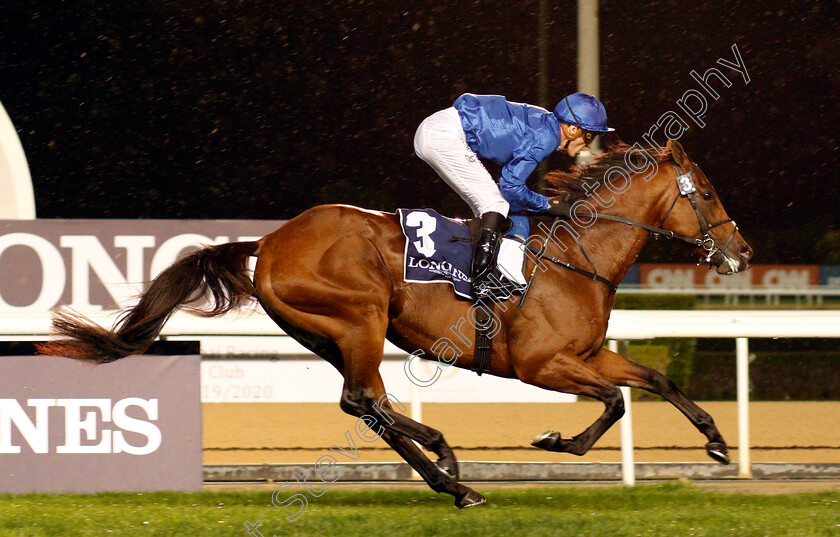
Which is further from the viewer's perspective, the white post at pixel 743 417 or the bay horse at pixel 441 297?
the white post at pixel 743 417

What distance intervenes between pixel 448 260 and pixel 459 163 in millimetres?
351

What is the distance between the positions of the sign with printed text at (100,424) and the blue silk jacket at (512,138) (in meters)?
1.38

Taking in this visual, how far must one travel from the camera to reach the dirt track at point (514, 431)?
15.4ft

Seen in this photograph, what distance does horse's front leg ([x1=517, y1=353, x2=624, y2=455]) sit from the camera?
3223 millimetres

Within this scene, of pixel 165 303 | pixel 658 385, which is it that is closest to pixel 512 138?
pixel 658 385

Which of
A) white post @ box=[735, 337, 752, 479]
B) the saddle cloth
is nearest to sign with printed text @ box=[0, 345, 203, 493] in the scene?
the saddle cloth

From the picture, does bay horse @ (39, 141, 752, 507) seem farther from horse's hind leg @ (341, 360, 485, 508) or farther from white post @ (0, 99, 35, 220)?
white post @ (0, 99, 35, 220)

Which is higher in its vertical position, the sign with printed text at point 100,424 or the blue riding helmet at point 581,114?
the blue riding helmet at point 581,114

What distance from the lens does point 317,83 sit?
19359 millimetres

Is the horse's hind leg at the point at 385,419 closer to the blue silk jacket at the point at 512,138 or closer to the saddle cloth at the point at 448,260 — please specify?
the saddle cloth at the point at 448,260

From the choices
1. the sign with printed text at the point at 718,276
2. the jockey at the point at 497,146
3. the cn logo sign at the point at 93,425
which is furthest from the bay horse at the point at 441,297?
the sign with printed text at the point at 718,276

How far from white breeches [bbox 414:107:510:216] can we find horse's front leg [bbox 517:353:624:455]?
554 millimetres

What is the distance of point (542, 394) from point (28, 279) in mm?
2912

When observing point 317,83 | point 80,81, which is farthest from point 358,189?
point 80,81
